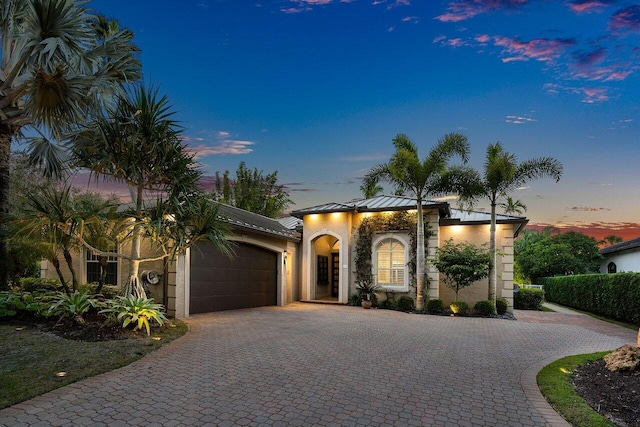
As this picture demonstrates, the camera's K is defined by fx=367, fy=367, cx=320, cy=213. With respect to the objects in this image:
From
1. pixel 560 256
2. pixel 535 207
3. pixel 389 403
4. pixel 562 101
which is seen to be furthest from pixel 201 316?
pixel 560 256

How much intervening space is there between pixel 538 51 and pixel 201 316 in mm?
12867

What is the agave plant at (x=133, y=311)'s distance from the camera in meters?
7.78

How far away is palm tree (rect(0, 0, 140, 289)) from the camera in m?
7.42

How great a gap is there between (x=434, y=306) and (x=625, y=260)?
1737cm

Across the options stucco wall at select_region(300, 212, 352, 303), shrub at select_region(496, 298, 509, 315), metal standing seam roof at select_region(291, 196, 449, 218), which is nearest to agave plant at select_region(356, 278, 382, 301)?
stucco wall at select_region(300, 212, 352, 303)

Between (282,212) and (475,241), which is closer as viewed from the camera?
(475,241)

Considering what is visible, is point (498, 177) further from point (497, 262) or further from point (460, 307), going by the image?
point (460, 307)

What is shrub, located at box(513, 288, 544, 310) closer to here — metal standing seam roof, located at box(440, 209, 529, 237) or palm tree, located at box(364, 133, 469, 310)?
metal standing seam roof, located at box(440, 209, 529, 237)

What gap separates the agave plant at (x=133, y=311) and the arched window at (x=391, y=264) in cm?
1005

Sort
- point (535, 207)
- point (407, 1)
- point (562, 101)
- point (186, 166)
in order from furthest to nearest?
point (535, 207)
point (562, 101)
point (407, 1)
point (186, 166)

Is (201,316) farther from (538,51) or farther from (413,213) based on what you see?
(538,51)

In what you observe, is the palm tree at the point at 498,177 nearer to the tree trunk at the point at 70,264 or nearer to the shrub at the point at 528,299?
the shrub at the point at 528,299

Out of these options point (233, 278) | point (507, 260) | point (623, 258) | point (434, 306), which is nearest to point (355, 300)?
point (434, 306)

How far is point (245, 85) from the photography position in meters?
15.9
